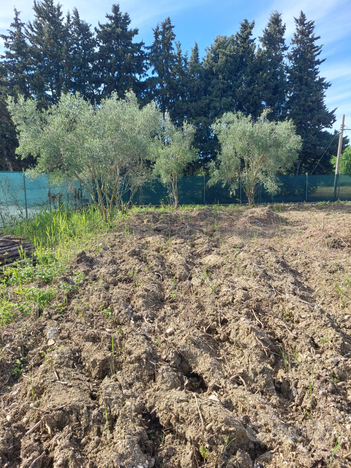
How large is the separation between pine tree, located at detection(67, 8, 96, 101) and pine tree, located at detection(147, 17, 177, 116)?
459 centimetres

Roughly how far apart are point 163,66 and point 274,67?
33.2 ft

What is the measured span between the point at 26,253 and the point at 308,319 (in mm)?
4386

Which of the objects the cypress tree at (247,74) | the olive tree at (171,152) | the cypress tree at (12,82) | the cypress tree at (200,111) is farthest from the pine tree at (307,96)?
the cypress tree at (12,82)

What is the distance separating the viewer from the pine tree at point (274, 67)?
23781 mm

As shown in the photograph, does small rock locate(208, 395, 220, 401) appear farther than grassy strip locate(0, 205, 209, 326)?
No

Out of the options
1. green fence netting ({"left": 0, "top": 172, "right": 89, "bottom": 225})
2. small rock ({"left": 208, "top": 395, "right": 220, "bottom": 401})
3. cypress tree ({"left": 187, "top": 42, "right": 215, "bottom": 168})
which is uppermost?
cypress tree ({"left": 187, "top": 42, "right": 215, "bottom": 168})

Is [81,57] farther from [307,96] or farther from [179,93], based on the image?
[307,96]

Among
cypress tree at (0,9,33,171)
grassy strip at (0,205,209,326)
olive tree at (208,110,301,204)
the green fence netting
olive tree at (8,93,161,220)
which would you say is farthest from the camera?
cypress tree at (0,9,33,171)

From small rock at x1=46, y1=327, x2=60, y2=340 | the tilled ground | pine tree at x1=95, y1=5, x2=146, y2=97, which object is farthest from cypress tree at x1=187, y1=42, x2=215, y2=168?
small rock at x1=46, y1=327, x2=60, y2=340

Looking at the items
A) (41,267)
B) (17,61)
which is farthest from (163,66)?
(41,267)

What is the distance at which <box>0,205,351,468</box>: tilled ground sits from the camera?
1.65 meters

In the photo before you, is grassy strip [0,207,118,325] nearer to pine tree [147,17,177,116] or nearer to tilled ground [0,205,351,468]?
tilled ground [0,205,351,468]

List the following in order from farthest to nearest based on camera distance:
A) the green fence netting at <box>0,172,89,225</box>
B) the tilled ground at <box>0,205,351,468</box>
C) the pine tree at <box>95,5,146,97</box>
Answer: the pine tree at <box>95,5,146,97</box>, the green fence netting at <box>0,172,89,225</box>, the tilled ground at <box>0,205,351,468</box>

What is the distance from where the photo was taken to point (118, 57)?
74.1ft
